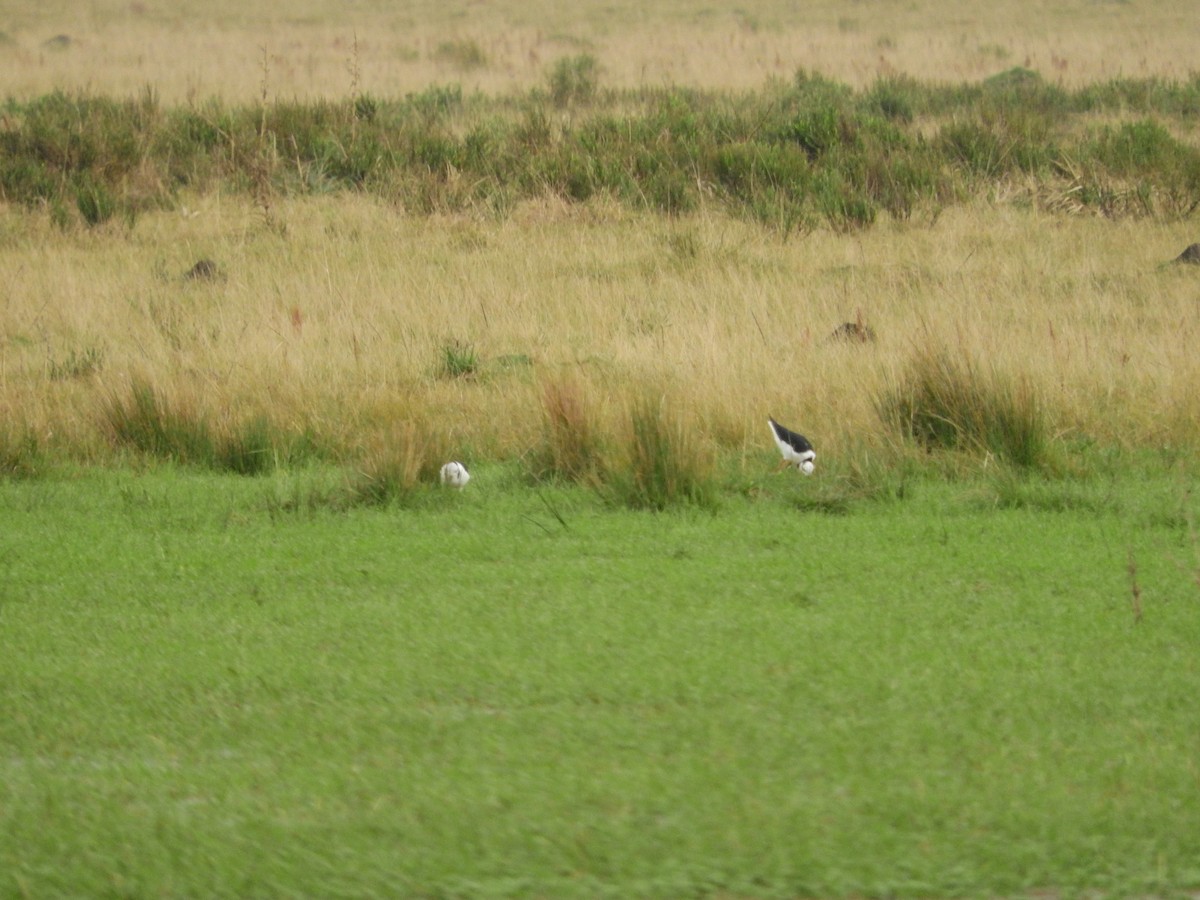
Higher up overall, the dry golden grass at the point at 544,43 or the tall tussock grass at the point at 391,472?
the dry golden grass at the point at 544,43

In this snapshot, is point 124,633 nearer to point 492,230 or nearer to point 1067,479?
point 1067,479

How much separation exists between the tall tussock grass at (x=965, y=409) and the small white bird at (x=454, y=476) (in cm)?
223

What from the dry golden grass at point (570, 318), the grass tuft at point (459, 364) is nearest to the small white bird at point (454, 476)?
the dry golden grass at point (570, 318)

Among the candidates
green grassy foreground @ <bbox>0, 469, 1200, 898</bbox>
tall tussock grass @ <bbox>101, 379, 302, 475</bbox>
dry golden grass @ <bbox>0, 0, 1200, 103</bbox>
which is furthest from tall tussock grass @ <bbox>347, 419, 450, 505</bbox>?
dry golden grass @ <bbox>0, 0, 1200, 103</bbox>

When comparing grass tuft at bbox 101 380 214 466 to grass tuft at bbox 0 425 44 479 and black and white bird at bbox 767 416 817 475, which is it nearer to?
grass tuft at bbox 0 425 44 479

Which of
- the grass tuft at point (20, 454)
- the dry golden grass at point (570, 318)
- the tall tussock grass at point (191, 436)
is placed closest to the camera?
the grass tuft at point (20, 454)

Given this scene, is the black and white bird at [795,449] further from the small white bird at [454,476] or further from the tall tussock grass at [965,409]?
the small white bird at [454,476]

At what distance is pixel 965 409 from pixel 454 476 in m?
2.61

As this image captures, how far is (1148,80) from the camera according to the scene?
85.6 ft

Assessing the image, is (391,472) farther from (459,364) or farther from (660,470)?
(459,364)

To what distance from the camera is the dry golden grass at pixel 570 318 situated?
292 inches

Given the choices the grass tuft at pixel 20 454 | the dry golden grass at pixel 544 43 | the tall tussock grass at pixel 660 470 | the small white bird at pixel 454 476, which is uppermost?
the dry golden grass at pixel 544 43

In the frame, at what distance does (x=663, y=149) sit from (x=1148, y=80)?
13177 mm

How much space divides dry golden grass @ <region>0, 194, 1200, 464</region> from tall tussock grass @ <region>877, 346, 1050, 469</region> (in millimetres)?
153
